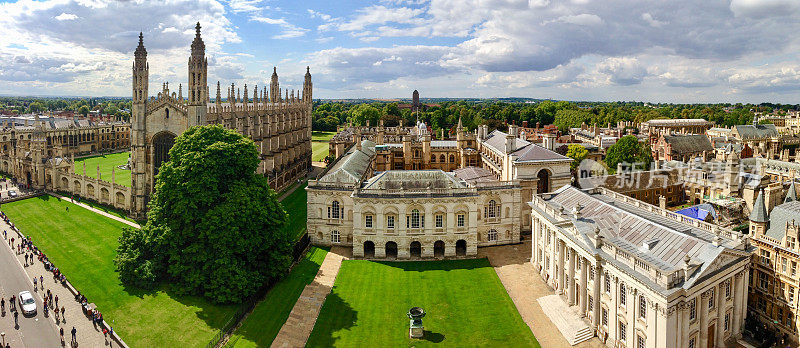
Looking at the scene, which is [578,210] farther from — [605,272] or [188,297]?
[188,297]

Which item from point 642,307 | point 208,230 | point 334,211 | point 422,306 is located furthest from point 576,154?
point 208,230

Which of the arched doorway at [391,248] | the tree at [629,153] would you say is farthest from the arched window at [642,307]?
the tree at [629,153]

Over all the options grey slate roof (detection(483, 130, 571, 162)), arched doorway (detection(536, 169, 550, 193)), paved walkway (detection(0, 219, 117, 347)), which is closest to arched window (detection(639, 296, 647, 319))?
grey slate roof (detection(483, 130, 571, 162))

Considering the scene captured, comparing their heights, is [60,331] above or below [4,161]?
below

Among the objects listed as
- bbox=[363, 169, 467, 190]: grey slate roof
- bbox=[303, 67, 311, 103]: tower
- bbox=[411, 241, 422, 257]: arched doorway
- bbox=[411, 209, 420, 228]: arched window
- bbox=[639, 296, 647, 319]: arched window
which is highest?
bbox=[303, 67, 311, 103]: tower

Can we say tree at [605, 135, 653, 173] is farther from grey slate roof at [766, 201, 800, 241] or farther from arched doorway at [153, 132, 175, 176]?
arched doorway at [153, 132, 175, 176]

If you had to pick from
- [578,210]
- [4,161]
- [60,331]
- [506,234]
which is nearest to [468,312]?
[578,210]
